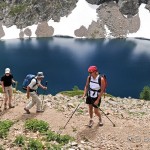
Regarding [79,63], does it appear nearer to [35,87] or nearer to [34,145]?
[35,87]

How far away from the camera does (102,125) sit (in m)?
22.8

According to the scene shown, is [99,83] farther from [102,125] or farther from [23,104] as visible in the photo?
[23,104]

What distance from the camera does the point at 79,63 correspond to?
435ft

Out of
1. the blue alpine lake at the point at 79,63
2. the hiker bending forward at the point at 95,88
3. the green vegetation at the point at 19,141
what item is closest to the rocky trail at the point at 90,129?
the green vegetation at the point at 19,141

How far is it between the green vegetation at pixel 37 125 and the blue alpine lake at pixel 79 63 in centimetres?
7157

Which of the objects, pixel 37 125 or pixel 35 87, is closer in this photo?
pixel 37 125

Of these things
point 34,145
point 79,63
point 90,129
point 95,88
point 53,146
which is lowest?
point 79,63

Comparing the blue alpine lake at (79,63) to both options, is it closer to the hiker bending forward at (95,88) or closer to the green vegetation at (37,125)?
the green vegetation at (37,125)

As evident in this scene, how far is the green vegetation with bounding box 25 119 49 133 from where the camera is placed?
22.1m

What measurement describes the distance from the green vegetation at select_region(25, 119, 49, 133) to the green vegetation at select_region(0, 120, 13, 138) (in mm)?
1167

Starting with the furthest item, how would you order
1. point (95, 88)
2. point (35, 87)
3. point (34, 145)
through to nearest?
point (35, 87) → point (95, 88) → point (34, 145)

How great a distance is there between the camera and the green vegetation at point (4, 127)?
→ 21328 mm

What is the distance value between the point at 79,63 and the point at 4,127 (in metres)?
111

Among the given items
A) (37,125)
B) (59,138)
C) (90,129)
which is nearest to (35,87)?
(37,125)
